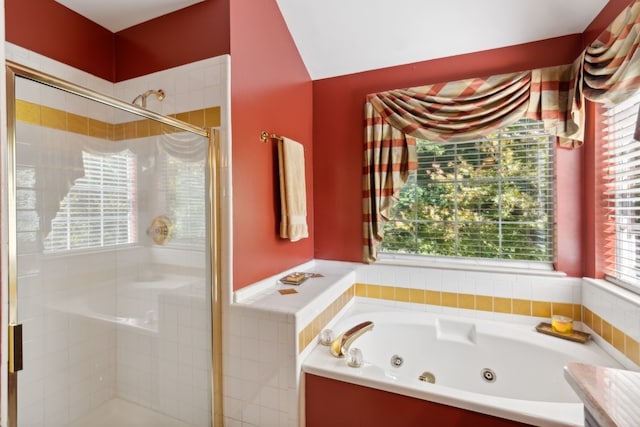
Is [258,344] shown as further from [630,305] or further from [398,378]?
[630,305]

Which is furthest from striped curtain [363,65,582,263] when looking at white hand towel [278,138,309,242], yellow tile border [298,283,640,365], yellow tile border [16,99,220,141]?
yellow tile border [16,99,220,141]

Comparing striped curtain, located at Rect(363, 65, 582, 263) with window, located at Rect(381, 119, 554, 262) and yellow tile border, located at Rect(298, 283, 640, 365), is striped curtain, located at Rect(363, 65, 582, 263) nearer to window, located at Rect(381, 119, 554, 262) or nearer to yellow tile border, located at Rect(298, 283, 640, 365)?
window, located at Rect(381, 119, 554, 262)

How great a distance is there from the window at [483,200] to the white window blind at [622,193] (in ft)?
0.98

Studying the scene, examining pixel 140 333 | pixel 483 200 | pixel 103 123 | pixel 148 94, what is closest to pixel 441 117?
pixel 483 200

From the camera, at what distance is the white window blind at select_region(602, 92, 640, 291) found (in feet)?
5.05

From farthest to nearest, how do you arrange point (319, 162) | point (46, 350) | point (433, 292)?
1. point (319, 162)
2. point (433, 292)
3. point (46, 350)

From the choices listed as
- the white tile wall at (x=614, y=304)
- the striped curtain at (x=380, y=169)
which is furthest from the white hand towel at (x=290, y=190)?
the white tile wall at (x=614, y=304)

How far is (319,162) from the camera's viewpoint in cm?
254

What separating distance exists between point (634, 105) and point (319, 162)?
6.13 ft

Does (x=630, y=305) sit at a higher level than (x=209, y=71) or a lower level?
lower

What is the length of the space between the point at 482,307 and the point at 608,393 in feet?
4.55

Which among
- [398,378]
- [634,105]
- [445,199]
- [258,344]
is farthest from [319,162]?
[634,105]

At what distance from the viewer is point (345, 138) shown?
8.02 feet

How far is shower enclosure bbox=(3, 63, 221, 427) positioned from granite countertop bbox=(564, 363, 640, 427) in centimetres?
150
